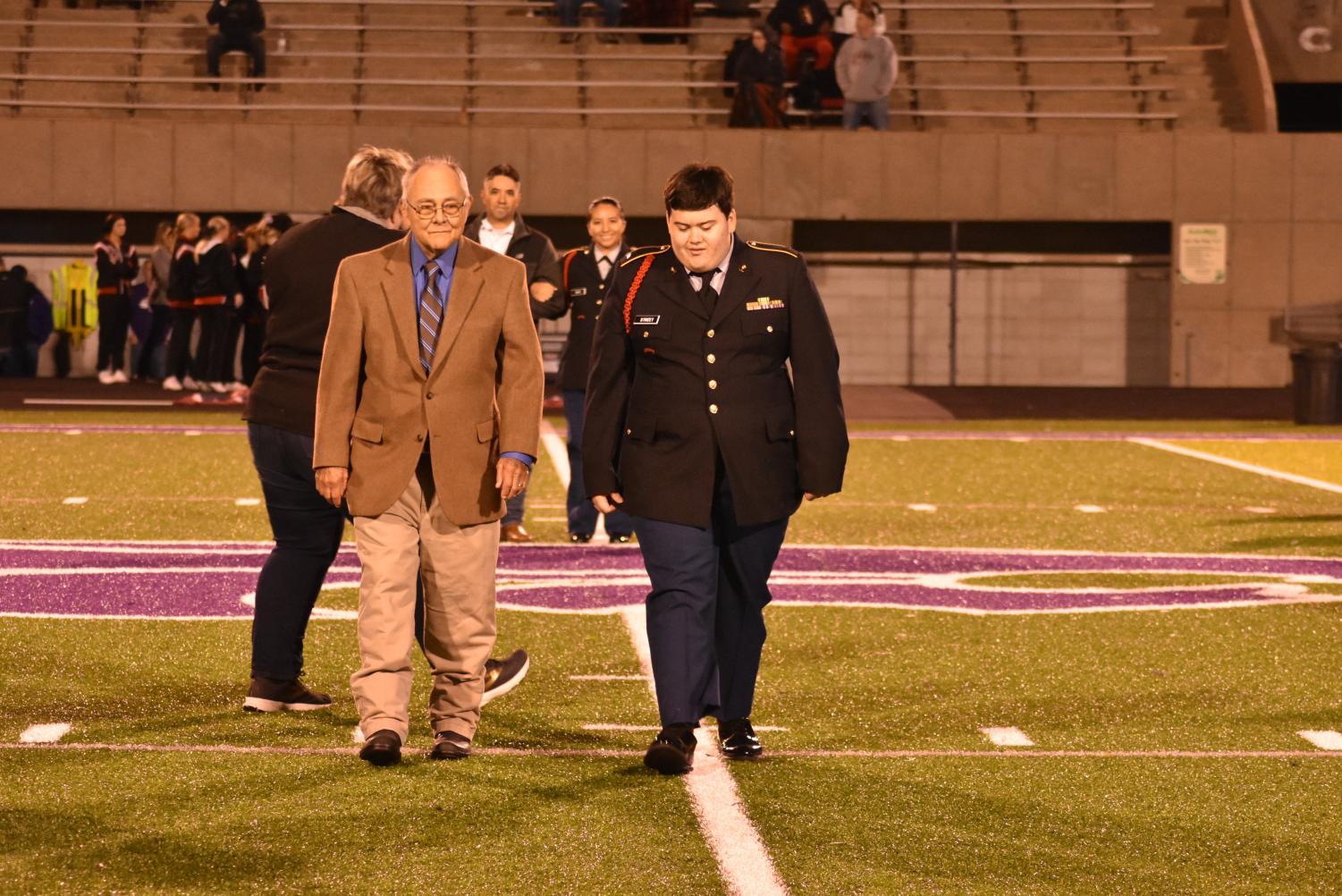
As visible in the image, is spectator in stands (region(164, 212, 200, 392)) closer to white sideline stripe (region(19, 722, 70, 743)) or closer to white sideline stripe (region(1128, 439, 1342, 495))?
white sideline stripe (region(1128, 439, 1342, 495))

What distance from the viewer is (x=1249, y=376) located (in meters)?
30.9

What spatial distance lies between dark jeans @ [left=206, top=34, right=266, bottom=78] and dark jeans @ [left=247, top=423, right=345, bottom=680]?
24.0 metres

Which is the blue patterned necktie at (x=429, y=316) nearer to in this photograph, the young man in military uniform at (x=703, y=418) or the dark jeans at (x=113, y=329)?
the young man in military uniform at (x=703, y=418)

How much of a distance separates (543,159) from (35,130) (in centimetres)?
688

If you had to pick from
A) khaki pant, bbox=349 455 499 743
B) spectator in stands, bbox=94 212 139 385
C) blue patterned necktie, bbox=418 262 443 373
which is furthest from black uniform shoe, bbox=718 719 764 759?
spectator in stands, bbox=94 212 139 385

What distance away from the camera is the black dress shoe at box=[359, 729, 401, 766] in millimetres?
6238

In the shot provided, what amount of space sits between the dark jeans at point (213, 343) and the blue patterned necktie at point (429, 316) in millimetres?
18061

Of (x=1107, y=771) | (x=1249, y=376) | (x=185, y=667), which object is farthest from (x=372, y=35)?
(x=1107, y=771)

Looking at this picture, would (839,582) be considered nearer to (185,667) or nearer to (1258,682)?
(1258,682)

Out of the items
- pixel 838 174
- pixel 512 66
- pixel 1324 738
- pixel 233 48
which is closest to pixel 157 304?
pixel 233 48

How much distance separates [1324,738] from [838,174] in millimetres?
23452

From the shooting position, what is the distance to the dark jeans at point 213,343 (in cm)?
2408

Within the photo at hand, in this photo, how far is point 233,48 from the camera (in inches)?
1184

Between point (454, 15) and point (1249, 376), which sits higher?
point (454, 15)
